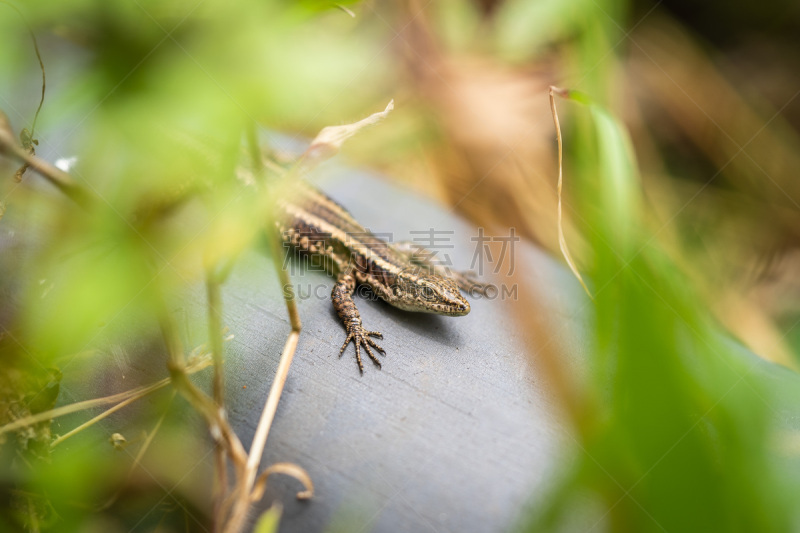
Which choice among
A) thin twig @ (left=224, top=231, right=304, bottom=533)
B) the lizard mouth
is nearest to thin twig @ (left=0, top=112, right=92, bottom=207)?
thin twig @ (left=224, top=231, right=304, bottom=533)

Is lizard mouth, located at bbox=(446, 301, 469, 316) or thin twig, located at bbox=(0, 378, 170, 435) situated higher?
lizard mouth, located at bbox=(446, 301, 469, 316)

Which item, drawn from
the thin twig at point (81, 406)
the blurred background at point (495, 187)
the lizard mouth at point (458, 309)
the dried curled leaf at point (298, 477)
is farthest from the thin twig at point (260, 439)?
the lizard mouth at point (458, 309)

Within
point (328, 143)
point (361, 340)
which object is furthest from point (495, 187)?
point (328, 143)

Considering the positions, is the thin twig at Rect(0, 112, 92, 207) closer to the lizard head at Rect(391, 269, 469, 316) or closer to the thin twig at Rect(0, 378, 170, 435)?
the thin twig at Rect(0, 378, 170, 435)

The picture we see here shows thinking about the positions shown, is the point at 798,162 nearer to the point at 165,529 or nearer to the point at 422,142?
the point at 422,142

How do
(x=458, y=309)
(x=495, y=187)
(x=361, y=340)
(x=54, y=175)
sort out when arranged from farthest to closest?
(x=495, y=187), (x=458, y=309), (x=361, y=340), (x=54, y=175)

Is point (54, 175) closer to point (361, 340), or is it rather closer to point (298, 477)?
point (298, 477)

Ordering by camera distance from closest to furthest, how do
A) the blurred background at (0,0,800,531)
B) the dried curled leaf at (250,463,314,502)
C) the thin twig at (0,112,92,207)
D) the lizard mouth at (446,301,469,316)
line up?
1. the blurred background at (0,0,800,531)
2. the thin twig at (0,112,92,207)
3. the dried curled leaf at (250,463,314,502)
4. the lizard mouth at (446,301,469,316)
